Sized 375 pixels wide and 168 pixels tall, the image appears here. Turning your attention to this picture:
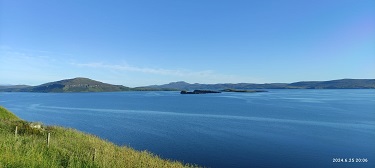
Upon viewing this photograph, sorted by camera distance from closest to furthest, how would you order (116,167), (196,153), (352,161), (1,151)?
(1,151) < (116,167) < (352,161) < (196,153)

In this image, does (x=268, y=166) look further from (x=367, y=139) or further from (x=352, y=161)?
(x=367, y=139)

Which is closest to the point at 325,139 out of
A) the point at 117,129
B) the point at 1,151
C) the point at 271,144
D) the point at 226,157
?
the point at 271,144

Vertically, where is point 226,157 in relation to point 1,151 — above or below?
below

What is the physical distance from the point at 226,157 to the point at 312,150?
14.2 m

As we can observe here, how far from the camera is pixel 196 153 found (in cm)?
4309

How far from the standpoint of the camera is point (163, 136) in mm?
56531

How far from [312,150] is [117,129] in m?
39.6

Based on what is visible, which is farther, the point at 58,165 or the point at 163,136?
the point at 163,136

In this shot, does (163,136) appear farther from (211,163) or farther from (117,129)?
(211,163)

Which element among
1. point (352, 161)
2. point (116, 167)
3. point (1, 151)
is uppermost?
point (1, 151)

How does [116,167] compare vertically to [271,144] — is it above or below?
above

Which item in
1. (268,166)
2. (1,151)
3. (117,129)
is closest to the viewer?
(1,151)

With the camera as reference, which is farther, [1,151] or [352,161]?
[352,161]

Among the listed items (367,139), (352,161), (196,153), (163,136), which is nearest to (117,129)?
(163,136)
